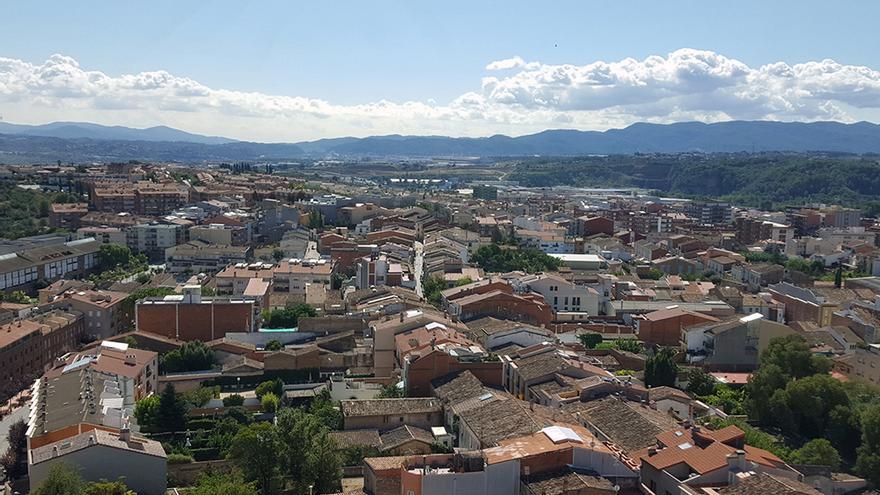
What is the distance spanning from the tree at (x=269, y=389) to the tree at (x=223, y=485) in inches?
148

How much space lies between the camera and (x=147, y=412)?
16094mm

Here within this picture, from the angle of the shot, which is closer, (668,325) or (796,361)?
(796,361)

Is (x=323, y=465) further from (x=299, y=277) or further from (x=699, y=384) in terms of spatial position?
(x=299, y=277)

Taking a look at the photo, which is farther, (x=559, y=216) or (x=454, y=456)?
(x=559, y=216)

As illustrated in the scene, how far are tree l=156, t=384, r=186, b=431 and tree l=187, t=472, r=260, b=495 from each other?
2363 millimetres

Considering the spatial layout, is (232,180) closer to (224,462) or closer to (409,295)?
(409,295)

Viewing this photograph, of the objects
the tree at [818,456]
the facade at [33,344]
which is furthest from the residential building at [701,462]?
the facade at [33,344]

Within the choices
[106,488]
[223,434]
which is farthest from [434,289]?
[106,488]

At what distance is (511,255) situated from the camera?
1435 inches

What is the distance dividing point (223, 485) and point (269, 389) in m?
6.30

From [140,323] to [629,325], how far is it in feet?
50.8

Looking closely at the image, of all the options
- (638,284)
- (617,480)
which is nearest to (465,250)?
(638,284)

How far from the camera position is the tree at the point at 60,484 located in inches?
420

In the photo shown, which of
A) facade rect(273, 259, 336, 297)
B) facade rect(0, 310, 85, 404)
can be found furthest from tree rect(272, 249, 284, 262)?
→ facade rect(0, 310, 85, 404)
